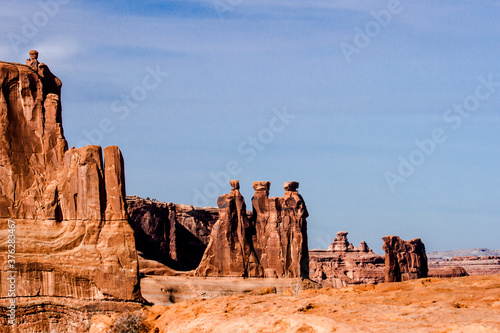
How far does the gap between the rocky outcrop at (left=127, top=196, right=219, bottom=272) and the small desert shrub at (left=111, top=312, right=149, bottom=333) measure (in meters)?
52.3

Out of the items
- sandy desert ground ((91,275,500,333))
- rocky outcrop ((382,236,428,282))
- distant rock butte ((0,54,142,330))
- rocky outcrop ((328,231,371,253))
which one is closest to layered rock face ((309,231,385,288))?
rocky outcrop ((328,231,371,253))

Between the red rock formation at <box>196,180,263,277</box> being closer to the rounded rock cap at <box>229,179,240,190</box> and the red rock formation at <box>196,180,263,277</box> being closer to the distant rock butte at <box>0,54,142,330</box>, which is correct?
the rounded rock cap at <box>229,179,240,190</box>

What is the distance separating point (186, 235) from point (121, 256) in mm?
55581

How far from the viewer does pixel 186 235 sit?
9788 centimetres

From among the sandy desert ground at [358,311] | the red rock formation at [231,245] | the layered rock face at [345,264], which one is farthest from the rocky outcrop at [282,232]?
the sandy desert ground at [358,311]

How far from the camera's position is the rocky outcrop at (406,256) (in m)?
90.4

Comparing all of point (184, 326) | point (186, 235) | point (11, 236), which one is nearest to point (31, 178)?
point (11, 236)

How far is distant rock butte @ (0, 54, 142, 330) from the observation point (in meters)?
42.6

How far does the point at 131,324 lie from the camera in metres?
33.9

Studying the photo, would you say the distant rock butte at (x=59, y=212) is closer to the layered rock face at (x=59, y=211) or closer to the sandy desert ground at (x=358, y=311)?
the layered rock face at (x=59, y=211)

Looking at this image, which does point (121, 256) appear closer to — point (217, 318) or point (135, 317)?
point (135, 317)

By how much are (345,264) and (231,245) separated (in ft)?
184

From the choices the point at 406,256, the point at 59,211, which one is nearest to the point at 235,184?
the point at 406,256

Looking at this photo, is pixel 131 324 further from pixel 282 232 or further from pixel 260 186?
pixel 260 186
